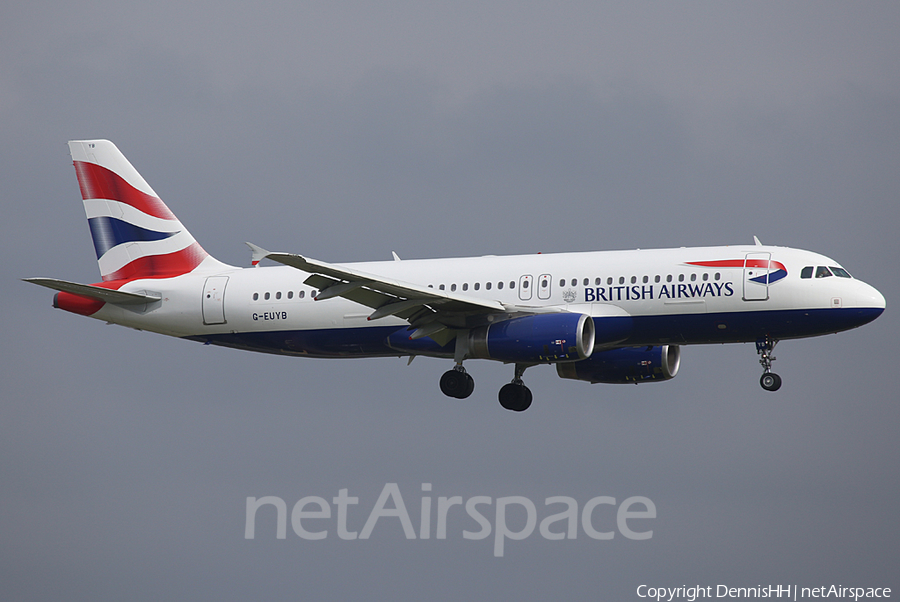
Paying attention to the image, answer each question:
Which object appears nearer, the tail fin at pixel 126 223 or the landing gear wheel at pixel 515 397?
the landing gear wheel at pixel 515 397

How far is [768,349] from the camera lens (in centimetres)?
4131

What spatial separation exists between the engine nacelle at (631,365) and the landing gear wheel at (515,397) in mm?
2059

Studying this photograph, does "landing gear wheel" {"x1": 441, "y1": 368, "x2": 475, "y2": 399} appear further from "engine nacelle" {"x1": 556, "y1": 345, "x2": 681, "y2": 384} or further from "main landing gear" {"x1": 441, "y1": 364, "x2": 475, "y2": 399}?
"engine nacelle" {"x1": 556, "y1": 345, "x2": 681, "y2": 384}

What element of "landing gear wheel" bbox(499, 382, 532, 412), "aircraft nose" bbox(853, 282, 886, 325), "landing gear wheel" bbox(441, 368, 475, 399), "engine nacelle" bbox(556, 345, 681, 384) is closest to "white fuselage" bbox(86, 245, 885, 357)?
"aircraft nose" bbox(853, 282, 886, 325)


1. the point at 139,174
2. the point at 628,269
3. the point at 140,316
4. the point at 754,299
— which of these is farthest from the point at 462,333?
the point at 139,174

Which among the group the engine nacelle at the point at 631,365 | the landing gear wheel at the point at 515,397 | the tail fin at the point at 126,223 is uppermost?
the tail fin at the point at 126,223

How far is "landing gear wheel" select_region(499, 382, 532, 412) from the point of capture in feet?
154

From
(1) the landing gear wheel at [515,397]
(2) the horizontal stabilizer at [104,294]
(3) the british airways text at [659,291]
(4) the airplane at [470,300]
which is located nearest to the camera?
(4) the airplane at [470,300]

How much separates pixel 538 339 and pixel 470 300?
255 centimetres

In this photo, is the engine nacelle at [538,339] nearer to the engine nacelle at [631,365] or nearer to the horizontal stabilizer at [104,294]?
the engine nacelle at [631,365]

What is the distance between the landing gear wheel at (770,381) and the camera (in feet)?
137

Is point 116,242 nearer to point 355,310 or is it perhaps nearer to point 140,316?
point 140,316

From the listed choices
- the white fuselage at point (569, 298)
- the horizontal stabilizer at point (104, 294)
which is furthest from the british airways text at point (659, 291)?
the horizontal stabilizer at point (104, 294)

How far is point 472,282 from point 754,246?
9.50m
